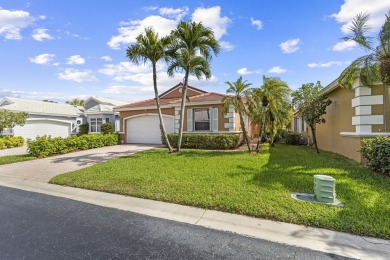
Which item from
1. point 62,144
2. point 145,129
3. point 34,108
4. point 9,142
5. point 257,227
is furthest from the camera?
point 34,108

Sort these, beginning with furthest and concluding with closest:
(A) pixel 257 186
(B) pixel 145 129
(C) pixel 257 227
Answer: (B) pixel 145 129 < (A) pixel 257 186 < (C) pixel 257 227

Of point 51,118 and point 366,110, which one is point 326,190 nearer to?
point 366,110

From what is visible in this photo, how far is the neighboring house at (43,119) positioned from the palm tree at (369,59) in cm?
2683

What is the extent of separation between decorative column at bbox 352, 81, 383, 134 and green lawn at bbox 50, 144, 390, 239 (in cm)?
169

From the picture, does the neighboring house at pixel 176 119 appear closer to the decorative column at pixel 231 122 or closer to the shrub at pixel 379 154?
the decorative column at pixel 231 122

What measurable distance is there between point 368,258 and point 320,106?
10.3m

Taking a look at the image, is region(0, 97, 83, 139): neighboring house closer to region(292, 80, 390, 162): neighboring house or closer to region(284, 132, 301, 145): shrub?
region(284, 132, 301, 145): shrub

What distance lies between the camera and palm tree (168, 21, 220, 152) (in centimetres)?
1089

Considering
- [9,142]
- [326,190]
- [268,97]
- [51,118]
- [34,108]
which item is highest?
[34,108]

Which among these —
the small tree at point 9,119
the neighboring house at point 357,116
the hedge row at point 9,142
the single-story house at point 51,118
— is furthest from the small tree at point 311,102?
the hedge row at point 9,142

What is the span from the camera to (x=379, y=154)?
694cm

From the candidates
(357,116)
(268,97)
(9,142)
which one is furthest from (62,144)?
(357,116)

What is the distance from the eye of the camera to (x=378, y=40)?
7637 millimetres

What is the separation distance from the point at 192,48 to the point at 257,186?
8.33 m
